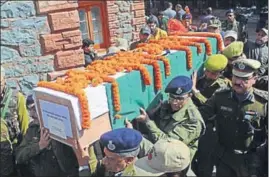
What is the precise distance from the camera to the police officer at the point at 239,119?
3.53m

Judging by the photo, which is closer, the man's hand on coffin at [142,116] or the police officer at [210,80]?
the man's hand on coffin at [142,116]

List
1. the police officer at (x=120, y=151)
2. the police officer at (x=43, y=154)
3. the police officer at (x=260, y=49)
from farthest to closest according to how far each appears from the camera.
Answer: the police officer at (x=260, y=49) < the police officer at (x=43, y=154) < the police officer at (x=120, y=151)

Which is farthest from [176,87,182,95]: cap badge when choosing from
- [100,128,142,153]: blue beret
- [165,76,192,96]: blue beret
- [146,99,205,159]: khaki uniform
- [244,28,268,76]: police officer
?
[244,28,268,76]: police officer

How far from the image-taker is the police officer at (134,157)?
2535 millimetres

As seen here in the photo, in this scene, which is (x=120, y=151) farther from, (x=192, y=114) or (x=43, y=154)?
(x=43, y=154)

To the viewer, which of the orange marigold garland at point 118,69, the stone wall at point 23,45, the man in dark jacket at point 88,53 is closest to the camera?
the orange marigold garland at point 118,69

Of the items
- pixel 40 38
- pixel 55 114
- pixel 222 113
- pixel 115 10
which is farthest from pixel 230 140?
pixel 115 10

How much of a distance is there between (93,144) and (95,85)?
47 centimetres

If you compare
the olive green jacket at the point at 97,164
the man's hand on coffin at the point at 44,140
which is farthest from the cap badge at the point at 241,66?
the man's hand on coffin at the point at 44,140

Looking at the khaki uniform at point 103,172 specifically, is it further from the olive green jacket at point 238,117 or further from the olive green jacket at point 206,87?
the olive green jacket at point 206,87

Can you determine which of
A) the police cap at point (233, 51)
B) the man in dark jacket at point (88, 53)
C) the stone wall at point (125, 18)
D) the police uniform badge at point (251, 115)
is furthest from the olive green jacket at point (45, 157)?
the stone wall at point (125, 18)

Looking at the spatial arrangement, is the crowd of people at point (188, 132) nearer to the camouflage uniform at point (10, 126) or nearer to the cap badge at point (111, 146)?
the camouflage uniform at point (10, 126)

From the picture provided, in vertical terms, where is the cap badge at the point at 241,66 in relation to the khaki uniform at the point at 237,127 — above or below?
above

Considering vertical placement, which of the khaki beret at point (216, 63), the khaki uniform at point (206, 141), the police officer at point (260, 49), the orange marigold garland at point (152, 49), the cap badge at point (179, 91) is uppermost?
the orange marigold garland at point (152, 49)
